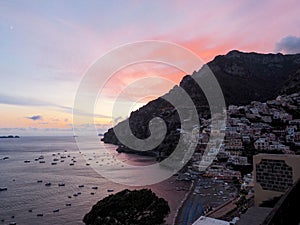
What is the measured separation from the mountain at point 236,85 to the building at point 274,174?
3045cm

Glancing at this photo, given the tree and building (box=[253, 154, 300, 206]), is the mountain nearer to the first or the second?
the tree

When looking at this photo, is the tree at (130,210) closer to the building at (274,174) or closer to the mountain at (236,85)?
the building at (274,174)

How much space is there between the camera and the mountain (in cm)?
4689

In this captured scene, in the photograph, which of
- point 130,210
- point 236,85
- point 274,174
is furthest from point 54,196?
point 236,85

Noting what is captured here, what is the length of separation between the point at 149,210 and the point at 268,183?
5.01 metres

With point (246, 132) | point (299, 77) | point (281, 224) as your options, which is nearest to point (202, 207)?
point (281, 224)

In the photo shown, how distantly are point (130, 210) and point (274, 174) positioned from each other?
5581 mm

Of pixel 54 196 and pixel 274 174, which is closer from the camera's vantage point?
pixel 274 174

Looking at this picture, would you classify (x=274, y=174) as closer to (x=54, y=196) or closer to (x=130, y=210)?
(x=130, y=210)

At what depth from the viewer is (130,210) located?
1005 cm

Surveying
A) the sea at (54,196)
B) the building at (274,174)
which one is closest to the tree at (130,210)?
the sea at (54,196)

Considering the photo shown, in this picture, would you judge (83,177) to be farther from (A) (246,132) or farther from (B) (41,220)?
(A) (246,132)

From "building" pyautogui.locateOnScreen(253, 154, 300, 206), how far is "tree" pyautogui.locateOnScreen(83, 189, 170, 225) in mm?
4169

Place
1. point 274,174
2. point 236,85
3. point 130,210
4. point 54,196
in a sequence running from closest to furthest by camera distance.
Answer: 1. point 274,174
2. point 130,210
3. point 54,196
4. point 236,85
